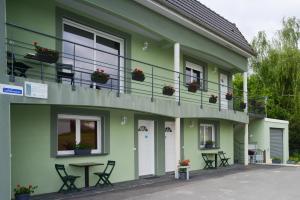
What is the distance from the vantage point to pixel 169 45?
15.3 metres

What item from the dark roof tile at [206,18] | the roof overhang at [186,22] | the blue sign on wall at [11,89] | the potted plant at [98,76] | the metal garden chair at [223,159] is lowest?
the metal garden chair at [223,159]

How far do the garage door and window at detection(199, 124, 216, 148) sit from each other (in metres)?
5.69

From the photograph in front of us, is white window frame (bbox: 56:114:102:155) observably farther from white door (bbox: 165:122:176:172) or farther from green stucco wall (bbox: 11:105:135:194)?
white door (bbox: 165:122:176:172)

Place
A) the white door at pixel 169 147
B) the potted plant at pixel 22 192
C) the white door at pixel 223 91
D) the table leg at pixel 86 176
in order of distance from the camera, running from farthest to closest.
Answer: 1. the white door at pixel 223 91
2. the white door at pixel 169 147
3. the table leg at pixel 86 176
4. the potted plant at pixel 22 192

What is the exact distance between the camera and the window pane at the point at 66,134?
11.1 meters

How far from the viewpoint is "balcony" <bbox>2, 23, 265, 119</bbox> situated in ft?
30.5

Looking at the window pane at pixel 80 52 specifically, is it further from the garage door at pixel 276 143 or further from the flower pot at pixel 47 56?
the garage door at pixel 276 143

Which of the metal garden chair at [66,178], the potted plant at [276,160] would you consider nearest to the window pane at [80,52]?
the metal garden chair at [66,178]

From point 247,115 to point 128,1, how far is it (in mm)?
11288

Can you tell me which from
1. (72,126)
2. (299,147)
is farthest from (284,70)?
(72,126)

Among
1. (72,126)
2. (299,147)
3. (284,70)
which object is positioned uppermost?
(284,70)

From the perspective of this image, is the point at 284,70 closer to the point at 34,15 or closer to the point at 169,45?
the point at 169,45

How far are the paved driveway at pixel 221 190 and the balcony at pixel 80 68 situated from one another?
3068 mm

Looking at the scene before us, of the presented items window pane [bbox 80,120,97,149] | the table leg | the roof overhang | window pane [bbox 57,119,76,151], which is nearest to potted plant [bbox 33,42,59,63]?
window pane [bbox 57,119,76,151]
